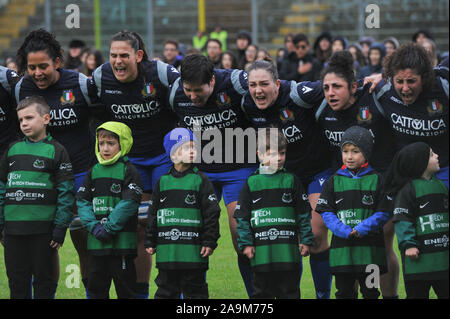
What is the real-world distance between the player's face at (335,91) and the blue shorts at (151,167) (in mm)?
1431

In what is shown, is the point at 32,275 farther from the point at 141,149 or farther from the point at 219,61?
the point at 219,61

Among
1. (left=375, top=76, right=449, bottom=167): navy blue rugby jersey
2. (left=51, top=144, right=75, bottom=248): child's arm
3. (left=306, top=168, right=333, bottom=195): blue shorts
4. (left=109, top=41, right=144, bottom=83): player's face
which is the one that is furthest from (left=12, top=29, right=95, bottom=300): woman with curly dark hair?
(left=375, top=76, right=449, bottom=167): navy blue rugby jersey

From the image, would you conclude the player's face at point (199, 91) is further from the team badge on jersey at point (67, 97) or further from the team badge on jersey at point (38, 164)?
the team badge on jersey at point (38, 164)

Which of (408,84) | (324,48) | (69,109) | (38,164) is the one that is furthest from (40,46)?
(324,48)

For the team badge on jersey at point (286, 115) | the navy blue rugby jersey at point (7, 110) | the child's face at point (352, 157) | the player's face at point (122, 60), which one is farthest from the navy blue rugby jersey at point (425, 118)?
the navy blue rugby jersey at point (7, 110)

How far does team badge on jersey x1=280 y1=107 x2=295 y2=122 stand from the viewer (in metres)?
5.30

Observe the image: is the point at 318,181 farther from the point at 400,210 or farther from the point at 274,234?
the point at 400,210

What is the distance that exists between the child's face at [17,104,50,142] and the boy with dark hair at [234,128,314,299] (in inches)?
61.3

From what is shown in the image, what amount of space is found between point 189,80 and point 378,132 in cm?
145

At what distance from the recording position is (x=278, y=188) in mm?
4879

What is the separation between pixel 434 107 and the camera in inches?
187

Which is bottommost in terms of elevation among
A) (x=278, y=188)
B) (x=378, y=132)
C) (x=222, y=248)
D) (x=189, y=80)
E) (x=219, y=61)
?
(x=222, y=248)

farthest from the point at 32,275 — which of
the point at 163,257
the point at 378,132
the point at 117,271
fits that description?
the point at 378,132

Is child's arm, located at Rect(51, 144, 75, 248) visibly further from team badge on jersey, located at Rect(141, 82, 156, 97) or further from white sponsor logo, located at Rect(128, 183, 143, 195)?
team badge on jersey, located at Rect(141, 82, 156, 97)
